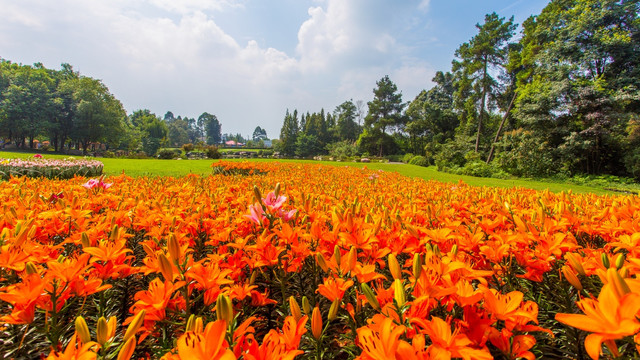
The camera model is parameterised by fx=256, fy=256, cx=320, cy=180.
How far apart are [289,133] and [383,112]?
20.2m

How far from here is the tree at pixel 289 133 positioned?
46.4 meters

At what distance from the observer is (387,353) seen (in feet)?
1.66

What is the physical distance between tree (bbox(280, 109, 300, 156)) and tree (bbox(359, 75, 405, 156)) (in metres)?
14.3

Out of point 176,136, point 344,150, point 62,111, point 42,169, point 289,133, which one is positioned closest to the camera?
point 42,169

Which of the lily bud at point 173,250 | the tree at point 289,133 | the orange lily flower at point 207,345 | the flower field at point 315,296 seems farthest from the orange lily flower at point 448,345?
the tree at point 289,133

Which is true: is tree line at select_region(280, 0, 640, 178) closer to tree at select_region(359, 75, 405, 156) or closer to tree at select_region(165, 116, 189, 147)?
tree at select_region(359, 75, 405, 156)

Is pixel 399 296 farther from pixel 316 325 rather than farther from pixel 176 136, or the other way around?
pixel 176 136

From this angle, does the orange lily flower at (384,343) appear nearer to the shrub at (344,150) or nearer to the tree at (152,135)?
the shrub at (344,150)

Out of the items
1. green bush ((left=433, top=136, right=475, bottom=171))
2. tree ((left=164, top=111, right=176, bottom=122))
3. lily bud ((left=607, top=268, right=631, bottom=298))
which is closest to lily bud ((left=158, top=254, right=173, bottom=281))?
lily bud ((left=607, top=268, right=631, bottom=298))

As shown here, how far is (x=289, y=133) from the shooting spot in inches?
1994

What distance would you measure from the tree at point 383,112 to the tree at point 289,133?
47.1ft

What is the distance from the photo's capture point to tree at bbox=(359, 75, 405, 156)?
36719 mm

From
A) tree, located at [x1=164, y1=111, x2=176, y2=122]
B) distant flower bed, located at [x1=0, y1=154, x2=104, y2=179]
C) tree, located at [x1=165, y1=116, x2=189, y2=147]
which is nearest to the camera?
distant flower bed, located at [x1=0, y1=154, x2=104, y2=179]

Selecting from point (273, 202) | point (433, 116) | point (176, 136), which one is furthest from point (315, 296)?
point (176, 136)
